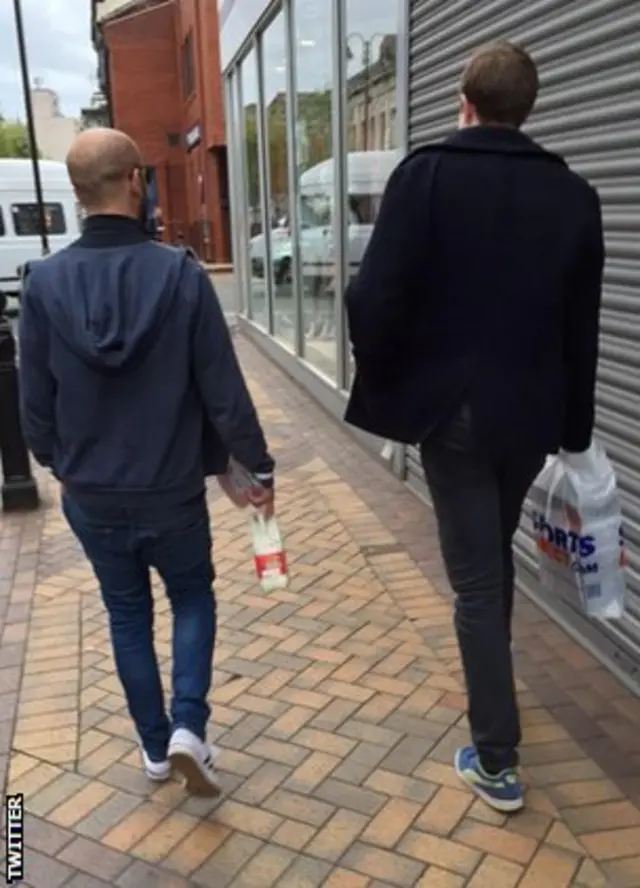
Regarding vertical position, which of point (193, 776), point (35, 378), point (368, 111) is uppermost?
point (368, 111)

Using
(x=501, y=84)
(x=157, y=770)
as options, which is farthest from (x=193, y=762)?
(x=501, y=84)

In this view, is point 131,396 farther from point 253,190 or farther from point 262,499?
point 253,190

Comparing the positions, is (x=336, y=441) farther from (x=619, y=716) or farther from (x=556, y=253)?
(x=556, y=253)

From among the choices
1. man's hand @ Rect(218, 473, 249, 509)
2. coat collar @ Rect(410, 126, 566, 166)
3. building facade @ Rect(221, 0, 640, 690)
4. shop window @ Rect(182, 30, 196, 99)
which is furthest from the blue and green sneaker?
shop window @ Rect(182, 30, 196, 99)

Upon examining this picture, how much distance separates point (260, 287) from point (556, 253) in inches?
394

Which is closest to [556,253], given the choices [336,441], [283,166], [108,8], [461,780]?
[461,780]

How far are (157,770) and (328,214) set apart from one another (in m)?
5.56

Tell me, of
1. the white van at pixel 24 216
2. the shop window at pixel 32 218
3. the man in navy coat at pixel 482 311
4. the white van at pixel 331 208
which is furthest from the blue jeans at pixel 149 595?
the shop window at pixel 32 218

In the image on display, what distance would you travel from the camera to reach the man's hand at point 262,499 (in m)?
2.51

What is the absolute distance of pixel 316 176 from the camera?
7859 millimetres

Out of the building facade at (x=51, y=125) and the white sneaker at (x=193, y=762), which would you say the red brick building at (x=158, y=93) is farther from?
the building facade at (x=51, y=125)

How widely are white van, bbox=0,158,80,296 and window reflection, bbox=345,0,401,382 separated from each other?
14.9m

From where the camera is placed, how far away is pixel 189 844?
95.8 inches

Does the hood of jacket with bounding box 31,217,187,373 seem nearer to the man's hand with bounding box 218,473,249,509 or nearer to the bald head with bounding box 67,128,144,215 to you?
the bald head with bounding box 67,128,144,215
